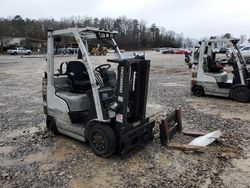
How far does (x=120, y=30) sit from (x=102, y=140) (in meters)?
97.2

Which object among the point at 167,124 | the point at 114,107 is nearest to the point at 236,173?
the point at 167,124

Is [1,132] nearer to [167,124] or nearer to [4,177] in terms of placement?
[4,177]

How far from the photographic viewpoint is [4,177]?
181 inches

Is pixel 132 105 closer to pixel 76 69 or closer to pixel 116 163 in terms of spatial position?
pixel 116 163

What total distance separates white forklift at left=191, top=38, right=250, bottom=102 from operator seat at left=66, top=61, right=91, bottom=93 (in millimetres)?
5571

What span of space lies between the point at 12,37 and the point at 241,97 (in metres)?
75.6

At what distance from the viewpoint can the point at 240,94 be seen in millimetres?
9898

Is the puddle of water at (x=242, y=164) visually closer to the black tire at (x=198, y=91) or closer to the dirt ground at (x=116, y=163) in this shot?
the dirt ground at (x=116, y=163)

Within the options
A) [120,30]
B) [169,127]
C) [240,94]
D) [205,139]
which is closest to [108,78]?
[169,127]

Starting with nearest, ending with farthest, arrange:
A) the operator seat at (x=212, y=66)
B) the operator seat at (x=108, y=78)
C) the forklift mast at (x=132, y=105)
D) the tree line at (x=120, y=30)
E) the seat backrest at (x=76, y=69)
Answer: the forklift mast at (x=132, y=105), the operator seat at (x=108, y=78), the seat backrest at (x=76, y=69), the operator seat at (x=212, y=66), the tree line at (x=120, y=30)

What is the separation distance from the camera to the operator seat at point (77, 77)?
594cm

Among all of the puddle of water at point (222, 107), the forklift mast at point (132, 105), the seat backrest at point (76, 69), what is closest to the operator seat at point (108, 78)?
the seat backrest at point (76, 69)

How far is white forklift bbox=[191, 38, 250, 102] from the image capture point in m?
9.82

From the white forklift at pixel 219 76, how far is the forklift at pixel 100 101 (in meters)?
5.28
